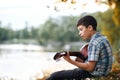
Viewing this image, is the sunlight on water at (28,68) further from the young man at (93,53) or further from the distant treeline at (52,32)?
the distant treeline at (52,32)

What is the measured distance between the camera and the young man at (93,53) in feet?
16.1

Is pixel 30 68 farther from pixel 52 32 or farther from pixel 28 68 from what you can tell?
pixel 52 32

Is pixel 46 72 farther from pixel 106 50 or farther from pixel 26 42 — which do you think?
pixel 26 42

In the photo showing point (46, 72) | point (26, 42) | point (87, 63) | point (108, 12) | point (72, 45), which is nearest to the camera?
point (87, 63)

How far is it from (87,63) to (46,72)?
4942 mm

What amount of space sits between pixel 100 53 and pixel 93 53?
12cm

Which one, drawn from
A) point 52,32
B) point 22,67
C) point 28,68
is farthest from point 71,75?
point 52,32

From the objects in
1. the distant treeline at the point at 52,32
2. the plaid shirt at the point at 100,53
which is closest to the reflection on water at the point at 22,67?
the plaid shirt at the point at 100,53

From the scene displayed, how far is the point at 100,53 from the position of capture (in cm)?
500

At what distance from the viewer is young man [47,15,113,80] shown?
16.1 ft

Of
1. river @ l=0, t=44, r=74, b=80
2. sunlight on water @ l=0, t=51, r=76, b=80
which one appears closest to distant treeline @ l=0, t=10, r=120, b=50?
sunlight on water @ l=0, t=51, r=76, b=80

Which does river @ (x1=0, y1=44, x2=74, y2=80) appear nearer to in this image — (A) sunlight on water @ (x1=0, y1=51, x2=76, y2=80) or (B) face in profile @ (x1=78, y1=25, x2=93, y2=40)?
(A) sunlight on water @ (x1=0, y1=51, x2=76, y2=80)

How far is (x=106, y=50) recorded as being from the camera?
5.03 metres

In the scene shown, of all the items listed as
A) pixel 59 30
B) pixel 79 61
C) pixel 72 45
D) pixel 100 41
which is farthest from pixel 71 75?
pixel 59 30
